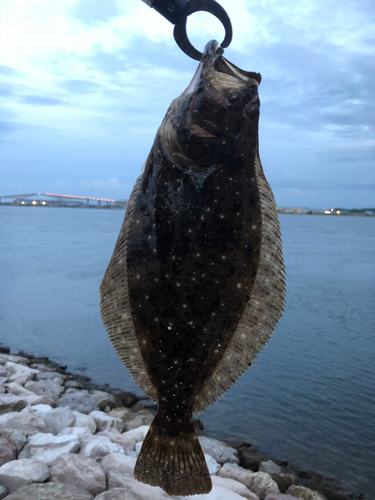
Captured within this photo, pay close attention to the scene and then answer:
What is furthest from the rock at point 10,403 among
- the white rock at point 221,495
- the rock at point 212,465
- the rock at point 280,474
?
the rock at point 280,474

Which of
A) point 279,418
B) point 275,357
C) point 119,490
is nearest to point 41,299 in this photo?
point 275,357

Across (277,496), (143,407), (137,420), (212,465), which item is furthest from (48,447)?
(277,496)

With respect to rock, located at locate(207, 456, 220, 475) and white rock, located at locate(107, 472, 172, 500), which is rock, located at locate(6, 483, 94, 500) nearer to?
white rock, located at locate(107, 472, 172, 500)

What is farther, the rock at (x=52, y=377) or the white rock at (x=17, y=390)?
the rock at (x=52, y=377)

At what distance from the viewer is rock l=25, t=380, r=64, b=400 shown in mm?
8141

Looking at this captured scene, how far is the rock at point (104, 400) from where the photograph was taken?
7.96 m

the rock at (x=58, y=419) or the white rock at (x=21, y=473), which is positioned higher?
the white rock at (x=21, y=473)

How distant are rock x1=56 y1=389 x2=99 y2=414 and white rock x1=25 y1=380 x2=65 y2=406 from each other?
0.14 meters

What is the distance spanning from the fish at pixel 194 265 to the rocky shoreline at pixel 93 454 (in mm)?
2885

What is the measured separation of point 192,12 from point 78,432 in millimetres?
6104

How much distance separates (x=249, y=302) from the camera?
7.17 feet

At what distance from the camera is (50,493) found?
4434 millimetres

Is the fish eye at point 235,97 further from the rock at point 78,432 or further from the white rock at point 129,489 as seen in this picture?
the rock at point 78,432

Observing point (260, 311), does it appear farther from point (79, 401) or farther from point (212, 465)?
point (79, 401)
